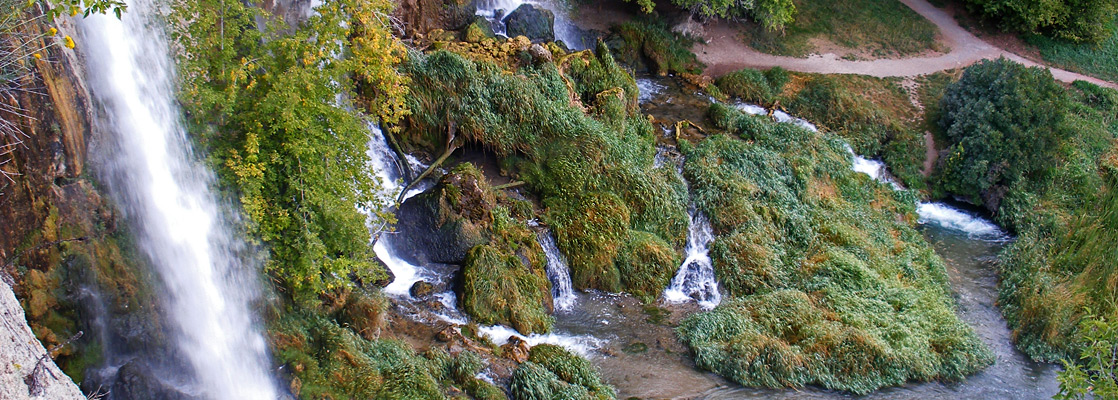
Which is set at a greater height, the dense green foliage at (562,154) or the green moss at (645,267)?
the dense green foliage at (562,154)

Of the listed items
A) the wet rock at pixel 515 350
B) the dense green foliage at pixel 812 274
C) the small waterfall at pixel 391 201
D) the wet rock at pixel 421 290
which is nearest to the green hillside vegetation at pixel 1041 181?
the dense green foliage at pixel 812 274

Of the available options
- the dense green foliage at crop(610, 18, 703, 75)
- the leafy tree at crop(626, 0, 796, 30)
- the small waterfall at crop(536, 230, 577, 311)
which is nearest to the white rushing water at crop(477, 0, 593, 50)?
the dense green foliage at crop(610, 18, 703, 75)

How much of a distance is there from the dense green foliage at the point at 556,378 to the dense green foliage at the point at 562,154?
2855 millimetres

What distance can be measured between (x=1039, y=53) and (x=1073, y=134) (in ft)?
25.5

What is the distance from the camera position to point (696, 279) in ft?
53.6

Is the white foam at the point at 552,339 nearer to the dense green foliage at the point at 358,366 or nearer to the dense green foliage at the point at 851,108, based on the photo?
the dense green foliage at the point at 358,366

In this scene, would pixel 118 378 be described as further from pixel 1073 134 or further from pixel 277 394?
pixel 1073 134

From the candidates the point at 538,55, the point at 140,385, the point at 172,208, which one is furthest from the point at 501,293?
the point at 538,55

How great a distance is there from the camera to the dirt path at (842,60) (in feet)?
85.8

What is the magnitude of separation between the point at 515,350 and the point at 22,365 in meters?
6.94

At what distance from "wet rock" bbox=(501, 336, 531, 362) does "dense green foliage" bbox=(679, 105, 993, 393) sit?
3.11 m

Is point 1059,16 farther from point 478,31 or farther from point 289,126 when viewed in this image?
point 289,126

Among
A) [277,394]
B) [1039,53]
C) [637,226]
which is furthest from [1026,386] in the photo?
[1039,53]

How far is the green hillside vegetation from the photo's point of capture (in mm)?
16109
